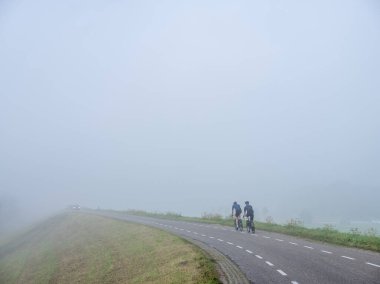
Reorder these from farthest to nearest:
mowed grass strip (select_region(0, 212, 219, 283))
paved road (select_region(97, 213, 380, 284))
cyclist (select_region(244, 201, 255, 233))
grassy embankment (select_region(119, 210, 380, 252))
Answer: cyclist (select_region(244, 201, 255, 233)) < grassy embankment (select_region(119, 210, 380, 252)) < mowed grass strip (select_region(0, 212, 219, 283)) < paved road (select_region(97, 213, 380, 284))

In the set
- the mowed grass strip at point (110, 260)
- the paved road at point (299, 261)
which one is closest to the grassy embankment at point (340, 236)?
the paved road at point (299, 261)

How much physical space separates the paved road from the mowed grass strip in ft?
5.85

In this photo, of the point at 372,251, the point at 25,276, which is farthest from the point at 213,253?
the point at 25,276

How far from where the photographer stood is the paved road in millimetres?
14023

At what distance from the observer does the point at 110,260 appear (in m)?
26.4

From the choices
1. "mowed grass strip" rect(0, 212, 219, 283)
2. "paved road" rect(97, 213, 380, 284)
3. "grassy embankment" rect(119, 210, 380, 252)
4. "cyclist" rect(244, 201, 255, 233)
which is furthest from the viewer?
"cyclist" rect(244, 201, 255, 233)

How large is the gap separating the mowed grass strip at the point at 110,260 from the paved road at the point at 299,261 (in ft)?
5.85

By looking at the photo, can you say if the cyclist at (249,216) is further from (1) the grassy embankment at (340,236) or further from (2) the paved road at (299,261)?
(2) the paved road at (299,261)

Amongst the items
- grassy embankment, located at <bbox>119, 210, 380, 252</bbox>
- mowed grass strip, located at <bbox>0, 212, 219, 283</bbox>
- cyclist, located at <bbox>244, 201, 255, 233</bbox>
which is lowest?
mowed grass strip, located at <bbox>0, 212, 219, 283</bbox>

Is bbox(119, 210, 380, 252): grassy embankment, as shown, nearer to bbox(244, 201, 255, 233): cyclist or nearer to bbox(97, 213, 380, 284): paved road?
bbox(97, 213, 380, 284): paved road

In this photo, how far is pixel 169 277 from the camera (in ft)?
54.1

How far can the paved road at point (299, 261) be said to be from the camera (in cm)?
1402

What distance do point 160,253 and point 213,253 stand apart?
12.1ft

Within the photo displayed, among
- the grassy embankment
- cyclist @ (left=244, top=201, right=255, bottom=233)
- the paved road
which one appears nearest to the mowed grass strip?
the paved road
